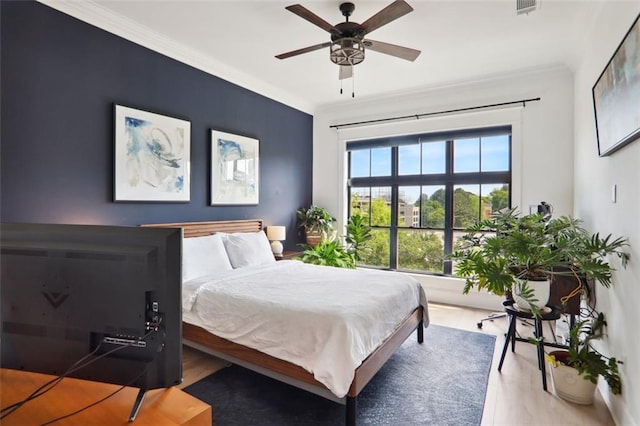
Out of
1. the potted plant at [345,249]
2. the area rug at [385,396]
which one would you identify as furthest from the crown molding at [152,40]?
the area rug at [385,396]

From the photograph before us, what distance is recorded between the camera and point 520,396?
7.53 ft

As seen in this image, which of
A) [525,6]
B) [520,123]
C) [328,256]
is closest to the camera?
[525,6]

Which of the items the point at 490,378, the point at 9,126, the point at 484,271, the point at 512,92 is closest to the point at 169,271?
the point at 484,271

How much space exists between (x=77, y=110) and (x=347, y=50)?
2220 mm

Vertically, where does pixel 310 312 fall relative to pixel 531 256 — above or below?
below

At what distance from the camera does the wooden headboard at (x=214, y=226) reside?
11.3ft

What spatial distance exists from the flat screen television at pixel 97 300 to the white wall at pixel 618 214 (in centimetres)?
222

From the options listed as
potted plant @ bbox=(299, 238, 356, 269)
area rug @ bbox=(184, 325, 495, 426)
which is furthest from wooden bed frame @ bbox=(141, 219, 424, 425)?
potted plant @ bbox=(299, 238, 356, 269)

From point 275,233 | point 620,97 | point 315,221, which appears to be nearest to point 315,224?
point 315,221

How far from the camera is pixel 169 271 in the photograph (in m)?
0.87

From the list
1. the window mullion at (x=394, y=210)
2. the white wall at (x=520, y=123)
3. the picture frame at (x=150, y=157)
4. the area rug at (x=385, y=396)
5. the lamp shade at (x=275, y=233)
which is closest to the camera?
Result: the area rug at (x=385, y=396)

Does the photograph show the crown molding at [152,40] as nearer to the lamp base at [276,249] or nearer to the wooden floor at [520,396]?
the lamp base at [276,249]

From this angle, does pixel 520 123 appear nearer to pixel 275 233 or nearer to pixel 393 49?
pixel 393 49

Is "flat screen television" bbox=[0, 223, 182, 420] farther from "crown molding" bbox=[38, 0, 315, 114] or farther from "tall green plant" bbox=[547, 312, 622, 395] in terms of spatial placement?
"crown molding" bbox=[38, 0, 315, 114]
